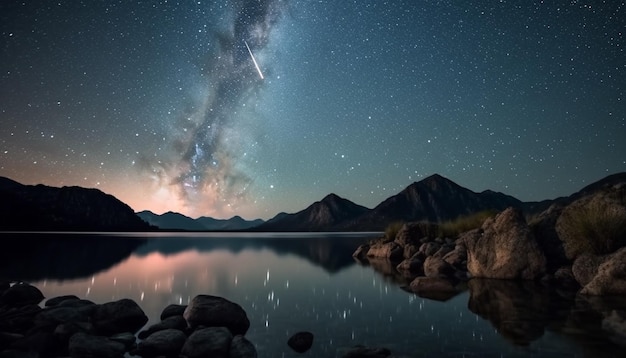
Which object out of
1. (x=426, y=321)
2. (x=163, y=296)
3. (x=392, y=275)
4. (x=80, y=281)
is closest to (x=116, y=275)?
(x=80, y=281)

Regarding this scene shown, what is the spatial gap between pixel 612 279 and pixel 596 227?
12.0ft

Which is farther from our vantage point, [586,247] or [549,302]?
[586,247]

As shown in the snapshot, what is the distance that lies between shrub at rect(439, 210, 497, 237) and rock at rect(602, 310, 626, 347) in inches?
825

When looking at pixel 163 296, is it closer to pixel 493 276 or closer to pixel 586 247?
pixel 493 276

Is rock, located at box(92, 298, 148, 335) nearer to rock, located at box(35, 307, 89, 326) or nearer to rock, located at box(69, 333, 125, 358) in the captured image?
rock, located at box(35, 307, 89, 326)

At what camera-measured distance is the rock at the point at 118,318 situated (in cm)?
1033

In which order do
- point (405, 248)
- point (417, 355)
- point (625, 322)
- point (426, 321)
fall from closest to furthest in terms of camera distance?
point (417, 355) → point (625, 322) → point (426, 321) → point (405, 248)

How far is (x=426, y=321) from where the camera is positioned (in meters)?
11.1

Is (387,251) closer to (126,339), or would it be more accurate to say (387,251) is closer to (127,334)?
(127,334)

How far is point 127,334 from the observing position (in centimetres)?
937

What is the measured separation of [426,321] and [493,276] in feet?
36.0

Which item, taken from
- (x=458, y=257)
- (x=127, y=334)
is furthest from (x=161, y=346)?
(x=458, y=257)

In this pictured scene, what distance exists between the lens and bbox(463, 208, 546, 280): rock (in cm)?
1922

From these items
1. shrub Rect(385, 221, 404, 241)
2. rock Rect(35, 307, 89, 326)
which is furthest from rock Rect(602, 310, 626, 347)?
shrub Rect(385, 221, 404, 241)
